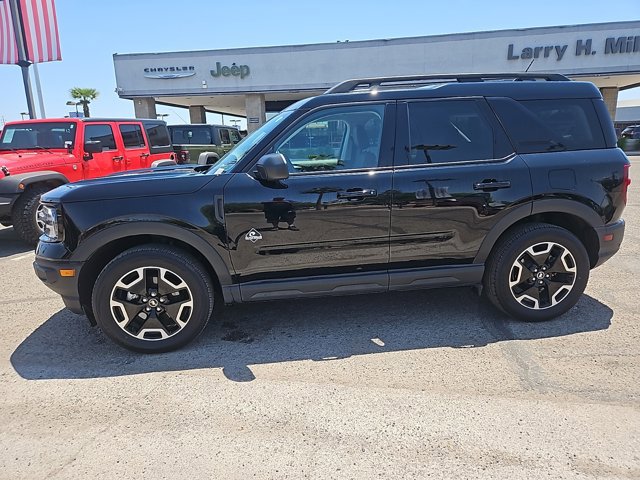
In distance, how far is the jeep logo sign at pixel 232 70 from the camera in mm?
24625

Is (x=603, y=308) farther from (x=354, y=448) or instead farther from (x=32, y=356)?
(x=32, y=356)

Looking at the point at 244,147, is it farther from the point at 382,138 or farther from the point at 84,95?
the point at 84,95

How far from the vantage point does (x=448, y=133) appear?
11.2 feet

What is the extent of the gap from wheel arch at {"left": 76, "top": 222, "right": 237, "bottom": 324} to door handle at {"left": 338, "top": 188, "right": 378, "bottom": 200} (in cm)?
105

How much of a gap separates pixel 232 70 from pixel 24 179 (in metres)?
20.7

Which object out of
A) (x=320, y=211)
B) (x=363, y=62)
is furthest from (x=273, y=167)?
(x=363, y=62)

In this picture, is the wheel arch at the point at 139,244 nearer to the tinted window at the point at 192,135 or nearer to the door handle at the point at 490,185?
the door handle at the point at 490,185

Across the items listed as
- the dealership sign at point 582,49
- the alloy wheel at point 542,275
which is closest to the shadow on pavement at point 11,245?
the alloy wheel at point 542,275

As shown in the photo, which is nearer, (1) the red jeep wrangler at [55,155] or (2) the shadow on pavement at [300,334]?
(2) the shadow on pavement at [300,334]

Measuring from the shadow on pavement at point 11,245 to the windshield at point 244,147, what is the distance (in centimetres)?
468

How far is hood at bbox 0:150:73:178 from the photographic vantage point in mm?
6321

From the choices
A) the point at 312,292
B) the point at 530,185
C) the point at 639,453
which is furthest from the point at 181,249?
the point at 639,453

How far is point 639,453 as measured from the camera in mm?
2137

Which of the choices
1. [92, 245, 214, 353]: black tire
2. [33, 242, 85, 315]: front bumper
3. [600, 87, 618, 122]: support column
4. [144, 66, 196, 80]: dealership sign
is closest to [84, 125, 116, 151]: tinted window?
[33, 242, 85, 315]: front bumper
